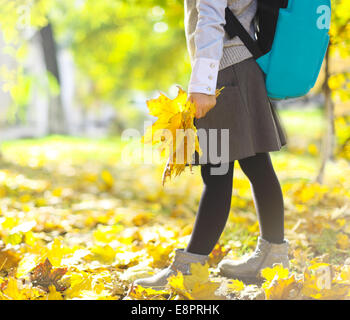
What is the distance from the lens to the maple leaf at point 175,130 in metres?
1.51

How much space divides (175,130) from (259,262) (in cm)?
69

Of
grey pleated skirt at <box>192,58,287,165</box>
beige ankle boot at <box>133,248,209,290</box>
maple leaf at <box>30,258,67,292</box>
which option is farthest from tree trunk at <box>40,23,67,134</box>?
grey pleated skirt at <box>192,58,287,165</box>

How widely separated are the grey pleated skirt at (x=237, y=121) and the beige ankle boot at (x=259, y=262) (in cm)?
45

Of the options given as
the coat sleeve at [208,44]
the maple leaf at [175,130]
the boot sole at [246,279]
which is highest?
the coat sleeve at [208,44]

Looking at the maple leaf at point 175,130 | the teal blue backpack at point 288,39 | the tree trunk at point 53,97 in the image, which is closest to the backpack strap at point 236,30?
the teal blue backpack at point 288,39

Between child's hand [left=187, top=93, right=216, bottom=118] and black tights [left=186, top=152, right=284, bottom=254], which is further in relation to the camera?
black tights [left=186, top=152, right=284, bottom=254]

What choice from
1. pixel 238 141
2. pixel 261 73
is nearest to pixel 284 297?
pixel 238 141

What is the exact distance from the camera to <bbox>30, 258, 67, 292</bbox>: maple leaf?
64.4 inches

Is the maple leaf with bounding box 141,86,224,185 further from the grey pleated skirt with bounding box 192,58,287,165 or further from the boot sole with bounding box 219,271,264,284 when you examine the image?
the boot sole with bounding box 219,271,264,284

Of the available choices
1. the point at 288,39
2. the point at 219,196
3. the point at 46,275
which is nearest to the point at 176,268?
the point at 219,196

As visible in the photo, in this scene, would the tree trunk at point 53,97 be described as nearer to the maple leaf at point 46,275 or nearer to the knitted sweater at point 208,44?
the maple leaf at point 46,275

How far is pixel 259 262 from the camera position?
178cm
